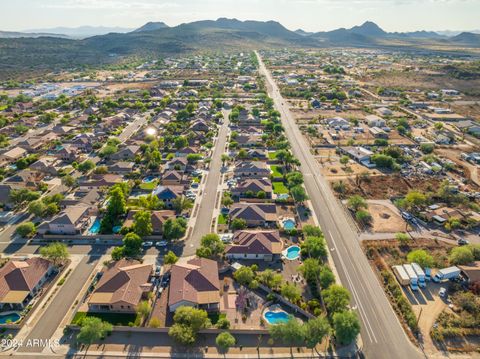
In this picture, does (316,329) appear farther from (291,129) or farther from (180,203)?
(291,129)

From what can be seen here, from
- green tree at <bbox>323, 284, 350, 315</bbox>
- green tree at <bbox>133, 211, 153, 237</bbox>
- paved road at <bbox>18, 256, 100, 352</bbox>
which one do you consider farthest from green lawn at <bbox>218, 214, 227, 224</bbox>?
green tree at <bbox>323, 284, 350, 315</bbox>

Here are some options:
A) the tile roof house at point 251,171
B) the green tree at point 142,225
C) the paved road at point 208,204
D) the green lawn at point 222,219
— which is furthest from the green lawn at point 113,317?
Result: the tile roof house at point 251,171

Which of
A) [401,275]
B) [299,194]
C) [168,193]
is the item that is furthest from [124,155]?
[401,275]

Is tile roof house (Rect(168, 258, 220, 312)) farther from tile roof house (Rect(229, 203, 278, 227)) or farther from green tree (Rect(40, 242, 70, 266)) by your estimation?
green tree (Rect(40, 242, 70, 266))

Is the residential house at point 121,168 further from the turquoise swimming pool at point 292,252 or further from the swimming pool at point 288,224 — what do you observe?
the turquoise swimming pool at point 292,252

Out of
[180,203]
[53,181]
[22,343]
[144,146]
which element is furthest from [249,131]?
[22,343]

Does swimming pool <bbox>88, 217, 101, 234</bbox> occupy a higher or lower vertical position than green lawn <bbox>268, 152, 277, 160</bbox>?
lower

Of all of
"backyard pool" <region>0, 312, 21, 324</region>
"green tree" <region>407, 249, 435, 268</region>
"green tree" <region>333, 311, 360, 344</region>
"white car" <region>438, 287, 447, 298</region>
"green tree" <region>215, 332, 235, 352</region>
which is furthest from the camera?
"green tree" <region>407, 249, 435, 268</region>
